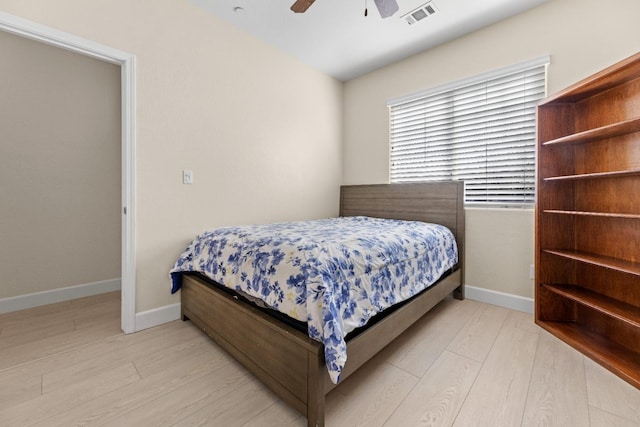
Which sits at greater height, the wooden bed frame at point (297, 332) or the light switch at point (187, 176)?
the light switch at point (187, 176)

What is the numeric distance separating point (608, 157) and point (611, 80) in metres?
0.47

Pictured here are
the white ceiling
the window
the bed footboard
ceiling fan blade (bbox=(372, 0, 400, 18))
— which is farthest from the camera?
the window

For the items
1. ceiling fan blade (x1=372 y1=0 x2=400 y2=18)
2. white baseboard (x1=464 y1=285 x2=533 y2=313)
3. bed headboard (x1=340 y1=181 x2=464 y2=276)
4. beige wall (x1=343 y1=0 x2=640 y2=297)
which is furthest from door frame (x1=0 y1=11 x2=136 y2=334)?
white baseboard (x1=464 y1=285 x2=533 y2=313)

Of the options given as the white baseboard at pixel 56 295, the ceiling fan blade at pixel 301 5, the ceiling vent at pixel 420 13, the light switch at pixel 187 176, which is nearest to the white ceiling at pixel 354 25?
the ceiling vent at pixel 420 13

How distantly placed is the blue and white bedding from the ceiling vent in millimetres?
1816

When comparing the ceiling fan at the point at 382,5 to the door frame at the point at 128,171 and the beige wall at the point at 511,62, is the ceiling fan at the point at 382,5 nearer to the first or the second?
the door frame at the point at 128,171

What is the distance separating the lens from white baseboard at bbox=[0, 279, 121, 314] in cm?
234

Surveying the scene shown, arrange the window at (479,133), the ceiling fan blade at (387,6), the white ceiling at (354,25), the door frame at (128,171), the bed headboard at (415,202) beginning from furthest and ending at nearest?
the bed headboard at (415,202), the window at (479,133), the white ceiling at (354,25), the door frame at (128,171), the ceiling fan blade at (387,6)

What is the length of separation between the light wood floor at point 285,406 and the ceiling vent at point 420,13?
8.34 ft

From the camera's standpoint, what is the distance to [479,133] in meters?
2.58

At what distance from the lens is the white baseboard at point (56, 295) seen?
2.34 m

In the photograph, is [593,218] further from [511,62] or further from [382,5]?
[382,5]

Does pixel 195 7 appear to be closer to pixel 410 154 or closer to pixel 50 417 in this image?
pixel 410 154

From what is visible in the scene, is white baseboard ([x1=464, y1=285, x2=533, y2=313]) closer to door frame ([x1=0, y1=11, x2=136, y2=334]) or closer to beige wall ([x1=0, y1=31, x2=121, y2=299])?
door frame ([x1=0, y1=11, x2=136, y2=334])
